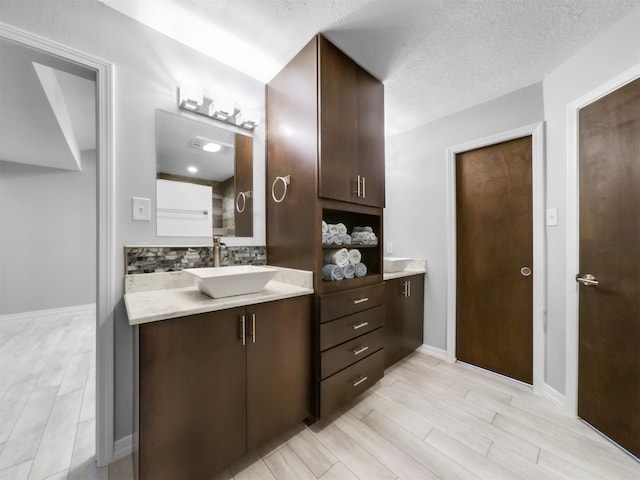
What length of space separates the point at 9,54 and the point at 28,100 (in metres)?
0.75

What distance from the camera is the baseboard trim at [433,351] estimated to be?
2438mm

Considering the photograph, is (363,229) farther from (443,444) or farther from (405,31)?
(443,444)

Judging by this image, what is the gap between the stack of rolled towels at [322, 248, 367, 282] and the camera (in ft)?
5.31

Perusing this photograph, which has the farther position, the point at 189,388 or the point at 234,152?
the point at 234,152

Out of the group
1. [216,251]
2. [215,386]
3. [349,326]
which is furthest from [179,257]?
[349,326]

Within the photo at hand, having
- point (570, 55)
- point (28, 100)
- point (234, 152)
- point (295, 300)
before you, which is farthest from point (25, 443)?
point (570, 55)

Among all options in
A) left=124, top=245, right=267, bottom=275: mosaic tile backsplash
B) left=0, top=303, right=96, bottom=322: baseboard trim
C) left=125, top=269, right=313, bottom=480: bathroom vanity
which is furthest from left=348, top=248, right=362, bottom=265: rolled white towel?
left=0, top=303, right=96, bottom=322: baseboard trim

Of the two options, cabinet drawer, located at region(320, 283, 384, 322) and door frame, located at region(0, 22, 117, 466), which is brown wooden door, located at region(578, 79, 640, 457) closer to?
cabinet drawer, located at region(320, 283, 384, 322)

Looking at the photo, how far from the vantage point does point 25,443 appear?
1.36 metres

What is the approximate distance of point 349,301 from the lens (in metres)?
1.62

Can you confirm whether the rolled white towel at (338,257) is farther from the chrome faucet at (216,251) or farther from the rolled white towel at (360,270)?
the chrome faucet at (216,251)

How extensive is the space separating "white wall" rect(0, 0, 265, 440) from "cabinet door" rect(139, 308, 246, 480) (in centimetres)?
56

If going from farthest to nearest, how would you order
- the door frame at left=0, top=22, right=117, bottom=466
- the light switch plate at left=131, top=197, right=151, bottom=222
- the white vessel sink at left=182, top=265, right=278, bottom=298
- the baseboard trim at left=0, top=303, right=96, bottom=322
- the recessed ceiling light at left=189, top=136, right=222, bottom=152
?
the baseboard trim at left=0, top=303, right=96, bottom=322 < the recessed ceiling light at left=189, top=136, right=222, bottom=152 < the light switch plate at left=131, top=197, right=151, bottom=222 < the door frame at left=0, top=22, right=117, bottom=466 < the white vessel sink at left=182, top=265, right=278, bottom=298

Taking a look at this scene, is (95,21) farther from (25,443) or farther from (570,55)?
(570,55)
